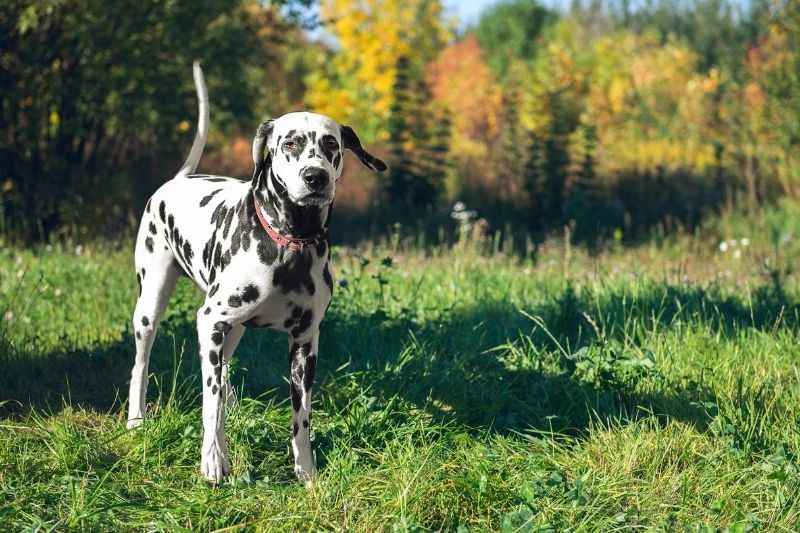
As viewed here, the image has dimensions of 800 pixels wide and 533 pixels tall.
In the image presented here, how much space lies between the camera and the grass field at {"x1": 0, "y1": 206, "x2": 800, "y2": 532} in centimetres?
377

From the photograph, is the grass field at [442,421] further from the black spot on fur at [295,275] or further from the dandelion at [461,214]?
the dandelion at [461,214]

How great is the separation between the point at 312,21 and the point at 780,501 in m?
11.0

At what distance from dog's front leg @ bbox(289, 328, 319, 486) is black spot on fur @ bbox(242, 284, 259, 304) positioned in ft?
1.15

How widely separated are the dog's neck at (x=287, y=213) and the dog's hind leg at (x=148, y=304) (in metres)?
1.05

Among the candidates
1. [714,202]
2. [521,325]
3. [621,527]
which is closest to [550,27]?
[714,202]

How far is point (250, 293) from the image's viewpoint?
3887 mm

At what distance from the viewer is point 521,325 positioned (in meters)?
6.07

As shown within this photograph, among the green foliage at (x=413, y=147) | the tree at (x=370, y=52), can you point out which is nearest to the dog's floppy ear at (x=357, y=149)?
the green foliage at (x=413, y=147)

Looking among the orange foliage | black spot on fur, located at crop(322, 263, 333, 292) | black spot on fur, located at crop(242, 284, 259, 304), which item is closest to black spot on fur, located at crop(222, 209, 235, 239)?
black spot on fur, located at crop(242, 284, 259, 304)

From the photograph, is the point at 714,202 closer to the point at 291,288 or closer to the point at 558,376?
the point at 558,376

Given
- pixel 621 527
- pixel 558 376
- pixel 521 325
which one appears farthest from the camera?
pixel 521 325

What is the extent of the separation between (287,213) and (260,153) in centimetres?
31

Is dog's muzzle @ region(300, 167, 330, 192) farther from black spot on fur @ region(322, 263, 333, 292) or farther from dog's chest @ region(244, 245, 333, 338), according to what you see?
black spot on fur @ region(322, 263, 333, 292)

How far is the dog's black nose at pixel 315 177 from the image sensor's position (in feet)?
11.8
